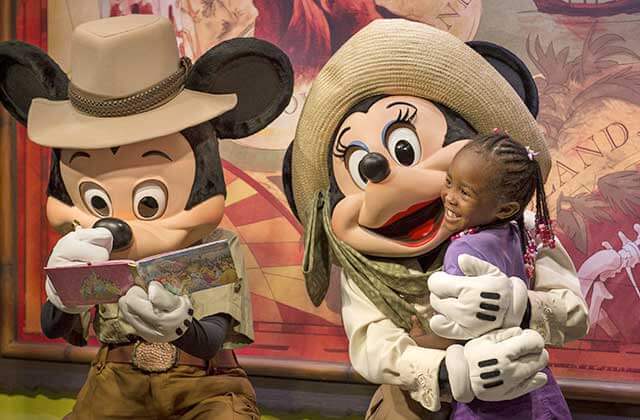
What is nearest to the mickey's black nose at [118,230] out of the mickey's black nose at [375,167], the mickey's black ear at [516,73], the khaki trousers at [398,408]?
the mickey's black nose at [375,167]

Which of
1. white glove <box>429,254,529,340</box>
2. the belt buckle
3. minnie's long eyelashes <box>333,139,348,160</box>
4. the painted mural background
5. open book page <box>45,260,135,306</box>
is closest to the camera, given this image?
white glove <box>429,254,529,340</box>

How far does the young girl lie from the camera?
1500mm

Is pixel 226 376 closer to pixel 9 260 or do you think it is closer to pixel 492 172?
pixel 492 172

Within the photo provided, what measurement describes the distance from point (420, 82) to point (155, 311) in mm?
636

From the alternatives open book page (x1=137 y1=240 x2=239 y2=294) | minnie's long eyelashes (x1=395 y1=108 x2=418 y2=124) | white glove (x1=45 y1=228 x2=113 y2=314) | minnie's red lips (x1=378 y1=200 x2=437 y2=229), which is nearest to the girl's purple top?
minnie's red lips (x1=378 y1=200 x2=437 y2=229)

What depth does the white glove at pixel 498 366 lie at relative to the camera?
1473 millimetres

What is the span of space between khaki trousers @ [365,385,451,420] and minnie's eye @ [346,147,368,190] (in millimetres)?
391

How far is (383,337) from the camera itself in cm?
169

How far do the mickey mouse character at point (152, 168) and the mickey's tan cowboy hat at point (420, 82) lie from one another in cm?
18

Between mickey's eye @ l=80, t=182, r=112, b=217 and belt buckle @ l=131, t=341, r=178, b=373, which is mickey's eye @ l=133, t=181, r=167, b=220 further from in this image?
belt buckle @ l=131, t=341, r=178, b=373

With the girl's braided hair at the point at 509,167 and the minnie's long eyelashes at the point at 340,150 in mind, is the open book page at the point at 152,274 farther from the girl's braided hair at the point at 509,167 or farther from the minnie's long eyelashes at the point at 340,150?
the girl's braided hair at the point at 509,167

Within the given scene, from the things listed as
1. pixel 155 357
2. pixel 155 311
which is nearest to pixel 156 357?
pixel 155 357

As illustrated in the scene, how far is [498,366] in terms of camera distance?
1471mm

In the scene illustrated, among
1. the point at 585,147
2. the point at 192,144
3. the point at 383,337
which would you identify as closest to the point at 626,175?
the point at 585,147
